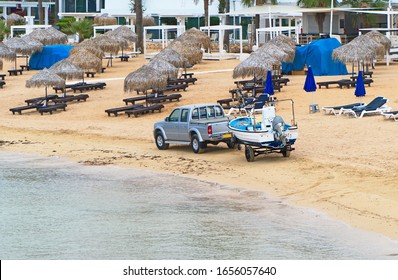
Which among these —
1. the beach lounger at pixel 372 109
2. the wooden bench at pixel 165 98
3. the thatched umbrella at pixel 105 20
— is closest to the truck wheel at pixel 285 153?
the beach lounger at pixel 372 109

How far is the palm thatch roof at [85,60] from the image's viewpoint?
47.3 meters

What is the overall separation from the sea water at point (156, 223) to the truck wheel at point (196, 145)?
6.50 ft

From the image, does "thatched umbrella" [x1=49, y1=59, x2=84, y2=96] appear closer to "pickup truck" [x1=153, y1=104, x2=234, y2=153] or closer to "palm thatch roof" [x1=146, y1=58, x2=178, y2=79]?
"palm thatch roof" [x1=146, y1=58, x2=178, y2=79]

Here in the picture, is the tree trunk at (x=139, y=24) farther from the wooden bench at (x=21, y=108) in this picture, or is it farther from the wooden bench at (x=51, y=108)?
the wooden bench at (x=51, y=108)

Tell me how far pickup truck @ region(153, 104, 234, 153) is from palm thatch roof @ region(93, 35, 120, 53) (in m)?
25.7

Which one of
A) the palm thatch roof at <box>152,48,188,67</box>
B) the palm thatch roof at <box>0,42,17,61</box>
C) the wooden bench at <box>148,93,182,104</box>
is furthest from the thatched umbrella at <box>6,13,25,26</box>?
the wooden bench at <box>148,93,182,104</box>

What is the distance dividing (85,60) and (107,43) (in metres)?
7.88

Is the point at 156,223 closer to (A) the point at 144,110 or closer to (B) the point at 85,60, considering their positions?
(A) the point at 144,110

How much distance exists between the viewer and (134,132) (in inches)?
1326

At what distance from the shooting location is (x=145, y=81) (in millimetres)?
37531

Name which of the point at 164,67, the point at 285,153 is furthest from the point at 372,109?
the point at 164,67

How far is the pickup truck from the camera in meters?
27.7

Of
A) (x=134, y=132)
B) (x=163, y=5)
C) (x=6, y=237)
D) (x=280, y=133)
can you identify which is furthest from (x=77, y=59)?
(x=163, y=5)

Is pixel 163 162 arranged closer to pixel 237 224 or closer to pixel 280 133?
pixel 280 133
